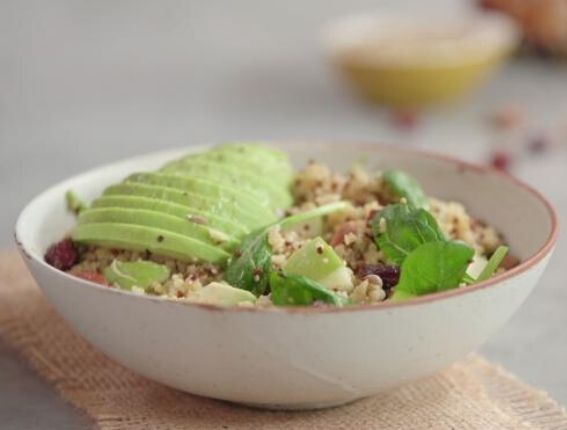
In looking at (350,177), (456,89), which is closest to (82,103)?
(456,89)

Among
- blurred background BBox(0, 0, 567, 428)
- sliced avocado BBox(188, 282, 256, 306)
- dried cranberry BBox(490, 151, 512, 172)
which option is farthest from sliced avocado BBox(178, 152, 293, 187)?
dried cranberry BBox(490, 151, 512, 172)

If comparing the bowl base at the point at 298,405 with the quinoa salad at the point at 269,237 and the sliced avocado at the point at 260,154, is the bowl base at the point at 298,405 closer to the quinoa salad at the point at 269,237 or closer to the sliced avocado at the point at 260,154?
the quinoa salad at the point at 269,237

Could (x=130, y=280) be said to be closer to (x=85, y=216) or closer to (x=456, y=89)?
(x=85, y=216)

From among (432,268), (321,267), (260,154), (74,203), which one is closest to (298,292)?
(321,267)

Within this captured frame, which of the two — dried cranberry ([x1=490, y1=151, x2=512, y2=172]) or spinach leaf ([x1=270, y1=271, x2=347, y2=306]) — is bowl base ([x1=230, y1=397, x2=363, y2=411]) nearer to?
spinach leaf ([x1=270, y1=271, x2=347, y2=306])

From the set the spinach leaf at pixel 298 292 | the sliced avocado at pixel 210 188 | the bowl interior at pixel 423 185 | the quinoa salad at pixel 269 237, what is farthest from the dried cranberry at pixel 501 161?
the spinach leaf at pixel 298 292
